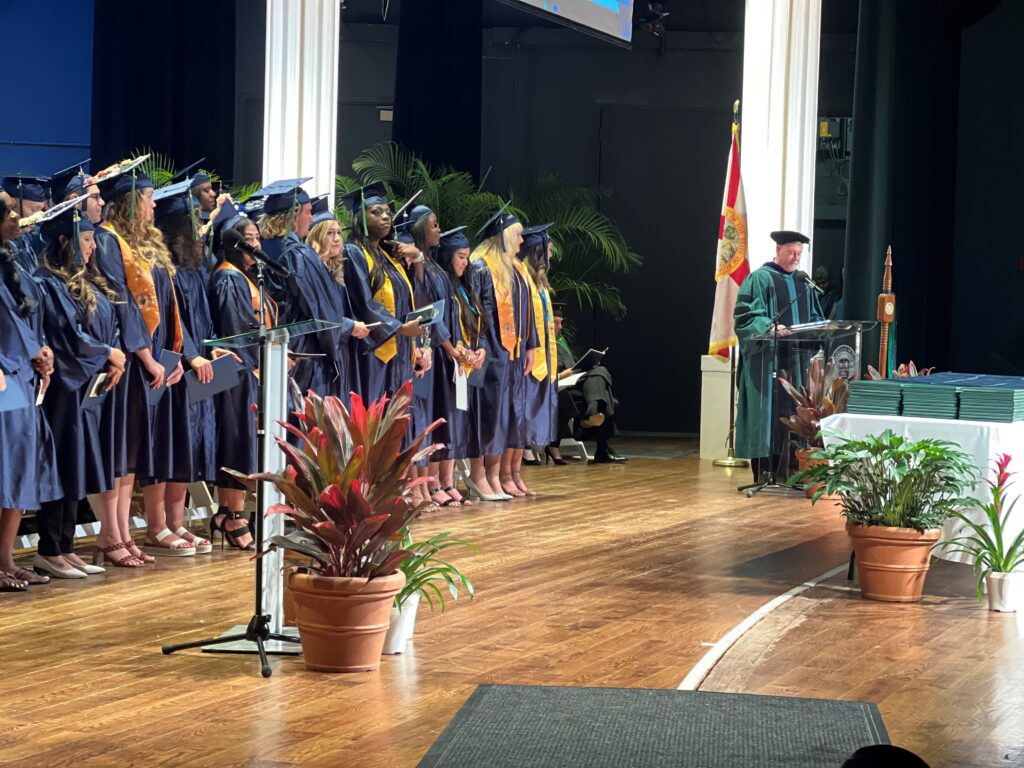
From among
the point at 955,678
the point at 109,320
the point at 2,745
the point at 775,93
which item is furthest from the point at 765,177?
the point at 2,745

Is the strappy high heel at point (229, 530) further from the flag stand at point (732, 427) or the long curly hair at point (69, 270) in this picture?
the flag stand at point (732, 427)

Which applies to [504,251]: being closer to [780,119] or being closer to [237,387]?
[237,387]

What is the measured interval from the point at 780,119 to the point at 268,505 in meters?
7.81

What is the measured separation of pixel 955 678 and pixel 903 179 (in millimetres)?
8065

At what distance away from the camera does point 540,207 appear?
480 inches

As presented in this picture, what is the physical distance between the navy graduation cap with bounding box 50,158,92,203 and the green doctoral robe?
14.6 feet

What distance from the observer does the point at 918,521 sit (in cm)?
500

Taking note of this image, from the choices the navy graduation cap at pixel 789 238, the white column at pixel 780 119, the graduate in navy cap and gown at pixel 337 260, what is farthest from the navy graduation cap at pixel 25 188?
the white column at pixel 780 119

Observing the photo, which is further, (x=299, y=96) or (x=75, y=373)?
(x=299, y=96)

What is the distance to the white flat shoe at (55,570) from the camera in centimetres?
527

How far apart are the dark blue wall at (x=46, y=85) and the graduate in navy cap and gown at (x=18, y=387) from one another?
723cm

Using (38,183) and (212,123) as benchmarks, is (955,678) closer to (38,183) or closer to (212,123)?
(38,183)

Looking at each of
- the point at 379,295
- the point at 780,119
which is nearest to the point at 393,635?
the point at 379,295

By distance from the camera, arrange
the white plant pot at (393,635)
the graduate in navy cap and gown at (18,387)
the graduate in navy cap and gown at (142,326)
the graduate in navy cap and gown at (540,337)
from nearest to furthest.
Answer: the white plant pot at (393,635) < the graduate in navy cap and gown at (18,387) < the graduate in navy cap and gown at (142,326) < the graduate in navy cap and gown at (540,337)
